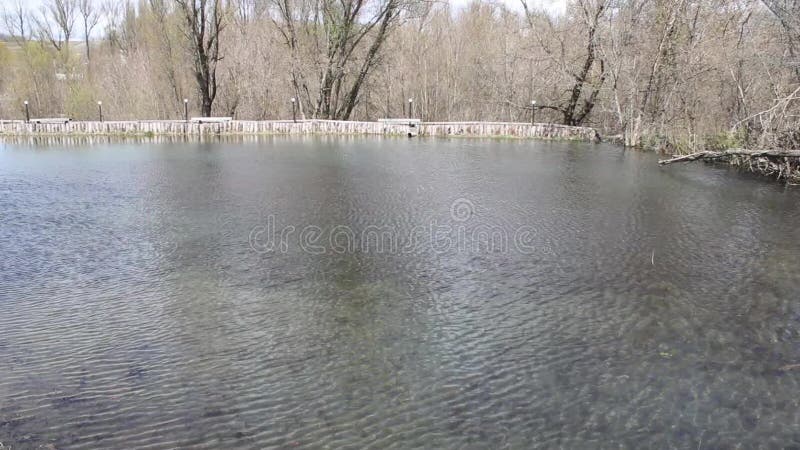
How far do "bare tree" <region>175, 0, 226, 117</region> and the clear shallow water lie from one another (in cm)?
1778

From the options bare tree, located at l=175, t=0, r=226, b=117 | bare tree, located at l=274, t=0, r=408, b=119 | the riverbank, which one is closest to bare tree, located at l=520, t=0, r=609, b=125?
the riverbank

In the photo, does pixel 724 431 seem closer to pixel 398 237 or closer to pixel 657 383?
pixel 657 383

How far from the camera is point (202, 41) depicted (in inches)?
1083

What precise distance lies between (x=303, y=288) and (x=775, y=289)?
4.91m

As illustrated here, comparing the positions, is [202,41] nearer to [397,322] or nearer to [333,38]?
[333,38]

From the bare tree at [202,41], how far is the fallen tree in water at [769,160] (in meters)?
21.0

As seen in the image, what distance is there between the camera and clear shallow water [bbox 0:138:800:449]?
3932mm

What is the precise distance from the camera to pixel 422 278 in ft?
21.9

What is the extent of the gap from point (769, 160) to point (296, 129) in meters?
17.8

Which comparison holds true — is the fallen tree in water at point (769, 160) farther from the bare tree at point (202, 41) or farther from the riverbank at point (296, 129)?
the bare tree at point (202, 41)

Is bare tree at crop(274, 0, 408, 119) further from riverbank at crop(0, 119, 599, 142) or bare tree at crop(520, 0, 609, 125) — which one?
bare tree at crop(520, 0, 609, 125)

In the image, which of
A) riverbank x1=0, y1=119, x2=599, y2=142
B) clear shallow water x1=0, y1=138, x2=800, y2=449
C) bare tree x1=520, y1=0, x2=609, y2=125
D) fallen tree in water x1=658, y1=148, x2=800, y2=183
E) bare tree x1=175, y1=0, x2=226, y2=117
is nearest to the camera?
clear shallow water x1=0, y1=138, x2=800, y2=449

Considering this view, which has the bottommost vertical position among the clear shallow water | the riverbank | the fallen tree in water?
the clear shallow water

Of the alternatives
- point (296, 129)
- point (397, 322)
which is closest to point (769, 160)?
point (397, 322)
